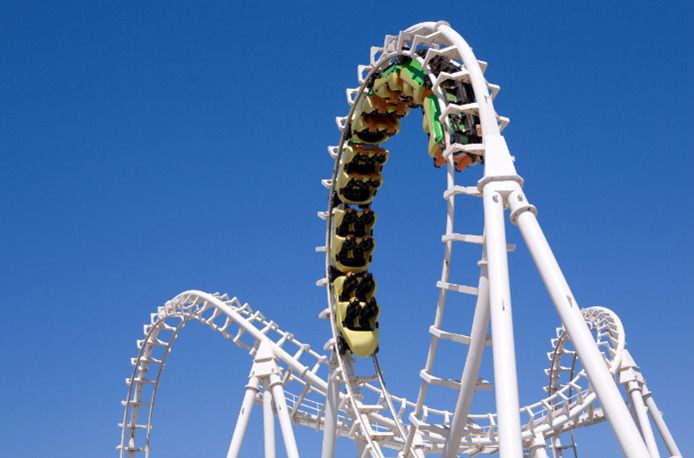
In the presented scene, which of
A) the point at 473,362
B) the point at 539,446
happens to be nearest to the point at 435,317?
the point at 473,362

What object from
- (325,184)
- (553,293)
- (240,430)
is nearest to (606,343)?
(325,184)

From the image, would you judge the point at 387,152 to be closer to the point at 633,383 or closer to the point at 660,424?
the point at 633,383

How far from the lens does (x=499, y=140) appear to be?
776cm

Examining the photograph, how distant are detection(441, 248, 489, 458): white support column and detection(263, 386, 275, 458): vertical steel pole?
3830 mm

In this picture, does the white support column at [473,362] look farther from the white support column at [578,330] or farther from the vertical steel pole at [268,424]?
the vertical steel pole at [268,424]

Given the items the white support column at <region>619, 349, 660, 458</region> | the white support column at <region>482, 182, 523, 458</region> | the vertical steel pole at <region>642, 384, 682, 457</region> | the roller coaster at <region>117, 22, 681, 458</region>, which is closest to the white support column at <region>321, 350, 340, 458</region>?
the roller coaster at <region>117, 22, 681, 458</region>

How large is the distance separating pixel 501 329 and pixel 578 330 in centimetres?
71

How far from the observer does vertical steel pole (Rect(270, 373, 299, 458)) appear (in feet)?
38.2

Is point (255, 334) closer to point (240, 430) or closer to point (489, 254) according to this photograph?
point (240, 430)

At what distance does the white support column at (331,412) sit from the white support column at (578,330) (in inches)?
263

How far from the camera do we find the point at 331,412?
12914 mm

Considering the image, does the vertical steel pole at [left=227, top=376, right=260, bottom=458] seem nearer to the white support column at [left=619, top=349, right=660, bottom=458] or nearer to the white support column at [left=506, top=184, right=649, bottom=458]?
the white support column at [left=506, top=184, right=649, bottom=458]

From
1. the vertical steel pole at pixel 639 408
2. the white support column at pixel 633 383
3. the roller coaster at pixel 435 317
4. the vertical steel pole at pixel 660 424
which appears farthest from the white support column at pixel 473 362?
the vertical steel pole at pixel 660 424

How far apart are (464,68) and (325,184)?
540 centimetres
